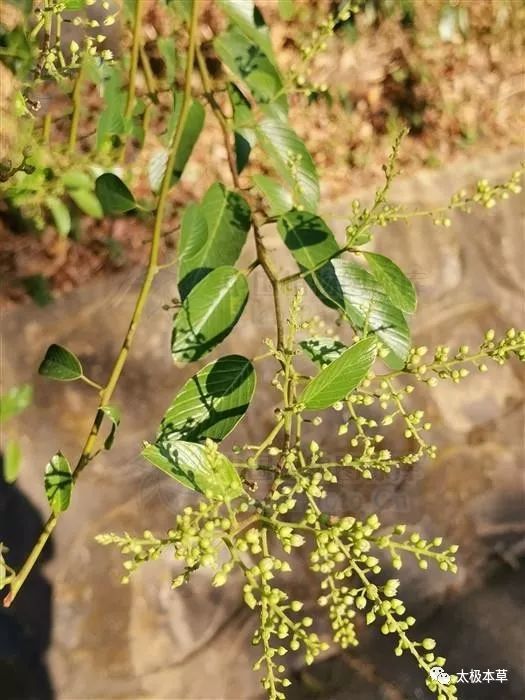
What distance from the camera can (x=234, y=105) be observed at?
1.22 metres

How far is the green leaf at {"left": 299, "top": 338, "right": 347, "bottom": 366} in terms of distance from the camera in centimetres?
93

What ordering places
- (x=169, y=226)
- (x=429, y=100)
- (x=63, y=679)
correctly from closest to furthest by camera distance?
(x=63, y=679)
(x=169, y=226)
(x=429, y=100)

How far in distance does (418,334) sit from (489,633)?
0.99 metres

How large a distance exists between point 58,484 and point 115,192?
0.47m

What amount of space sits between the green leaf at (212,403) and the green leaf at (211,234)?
18cm

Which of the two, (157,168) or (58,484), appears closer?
(58,484)

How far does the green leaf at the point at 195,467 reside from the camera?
0.78m

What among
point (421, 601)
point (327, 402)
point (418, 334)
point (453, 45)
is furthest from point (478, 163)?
point (327, 402)

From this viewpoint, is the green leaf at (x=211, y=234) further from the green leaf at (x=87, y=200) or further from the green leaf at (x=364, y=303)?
the green leaf at (x=87, y=200)

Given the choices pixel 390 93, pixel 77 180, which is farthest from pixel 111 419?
pixel 390 93

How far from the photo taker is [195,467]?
79 centimetres

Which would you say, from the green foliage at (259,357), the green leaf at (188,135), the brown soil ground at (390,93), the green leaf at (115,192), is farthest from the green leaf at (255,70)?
the brown soil ground at (390,93)

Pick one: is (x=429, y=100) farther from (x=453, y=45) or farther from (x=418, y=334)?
(x=418, y=334)

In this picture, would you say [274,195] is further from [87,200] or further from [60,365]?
[87,200]
